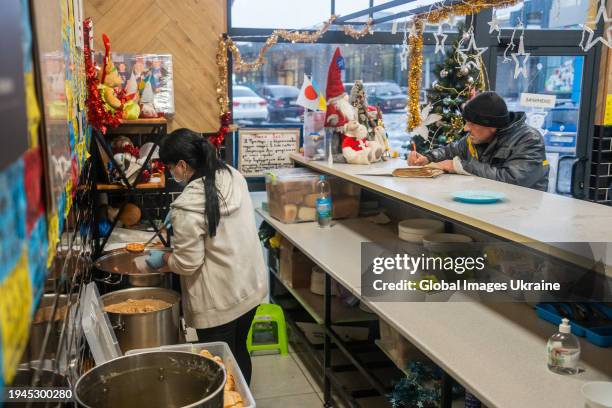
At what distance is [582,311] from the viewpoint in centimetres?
245

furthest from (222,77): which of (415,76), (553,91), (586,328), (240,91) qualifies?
(586,328)

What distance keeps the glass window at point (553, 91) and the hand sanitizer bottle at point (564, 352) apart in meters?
4.01

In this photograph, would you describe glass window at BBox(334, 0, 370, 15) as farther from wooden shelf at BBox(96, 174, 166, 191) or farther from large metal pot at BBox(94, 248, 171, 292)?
large metal pot at BBox(94, 248, 171, 292)

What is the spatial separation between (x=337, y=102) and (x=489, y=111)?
98 centimetres

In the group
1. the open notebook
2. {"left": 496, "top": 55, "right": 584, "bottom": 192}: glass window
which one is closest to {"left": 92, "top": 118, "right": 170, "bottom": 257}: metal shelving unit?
the open notebook

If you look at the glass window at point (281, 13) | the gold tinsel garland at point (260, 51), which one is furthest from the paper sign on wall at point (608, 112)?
A: the glass window at point (281, 13)

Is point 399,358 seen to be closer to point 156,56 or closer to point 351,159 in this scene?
point 351,159

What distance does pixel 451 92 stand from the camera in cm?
504

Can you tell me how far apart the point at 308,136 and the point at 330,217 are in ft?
2.20

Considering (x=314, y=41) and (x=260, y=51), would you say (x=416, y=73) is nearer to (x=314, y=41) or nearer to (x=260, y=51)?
(x=314, y=41)

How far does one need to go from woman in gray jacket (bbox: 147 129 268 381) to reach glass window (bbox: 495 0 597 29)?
147 inches

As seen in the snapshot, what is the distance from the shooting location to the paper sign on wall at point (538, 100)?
5000 millimetres

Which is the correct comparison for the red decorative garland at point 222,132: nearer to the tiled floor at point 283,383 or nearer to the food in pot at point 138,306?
the tiled floor at point 283,383

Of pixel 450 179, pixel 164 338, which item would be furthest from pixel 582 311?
pixel 164 338
